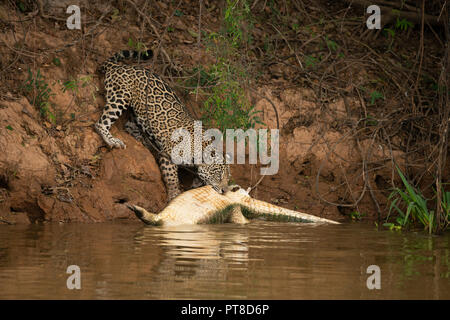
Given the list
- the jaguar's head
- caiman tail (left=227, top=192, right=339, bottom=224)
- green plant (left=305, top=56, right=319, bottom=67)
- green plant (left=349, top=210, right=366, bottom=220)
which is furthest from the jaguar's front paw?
green plant (left=305, top=56, right=319, bottom=67)

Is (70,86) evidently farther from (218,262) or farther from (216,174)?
(218,262)

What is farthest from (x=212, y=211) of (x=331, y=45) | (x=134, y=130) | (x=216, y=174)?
(x=331, y=45)

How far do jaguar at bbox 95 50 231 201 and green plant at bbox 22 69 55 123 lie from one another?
61 centimetres

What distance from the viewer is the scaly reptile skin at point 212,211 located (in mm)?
6188

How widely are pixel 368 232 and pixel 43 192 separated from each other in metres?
3.39

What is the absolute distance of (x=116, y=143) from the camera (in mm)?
7531

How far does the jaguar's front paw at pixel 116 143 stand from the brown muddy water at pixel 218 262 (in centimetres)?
153

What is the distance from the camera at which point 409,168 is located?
325 inches

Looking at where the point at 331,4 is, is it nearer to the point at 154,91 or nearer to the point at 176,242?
the point at 154,91

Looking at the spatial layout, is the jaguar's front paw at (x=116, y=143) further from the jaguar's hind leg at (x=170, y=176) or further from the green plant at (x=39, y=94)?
the green plant at (x=39, y=94)

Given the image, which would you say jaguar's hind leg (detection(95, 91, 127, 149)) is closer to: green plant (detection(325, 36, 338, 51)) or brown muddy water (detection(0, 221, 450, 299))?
brown muddy water (detection(0, 221, 450, 299))

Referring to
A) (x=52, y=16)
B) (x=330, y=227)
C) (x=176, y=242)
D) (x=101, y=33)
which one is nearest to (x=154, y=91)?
(x=101, y=33)

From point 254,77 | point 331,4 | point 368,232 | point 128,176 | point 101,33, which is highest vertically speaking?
point 331,4

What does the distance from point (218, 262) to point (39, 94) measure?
4321 mm
